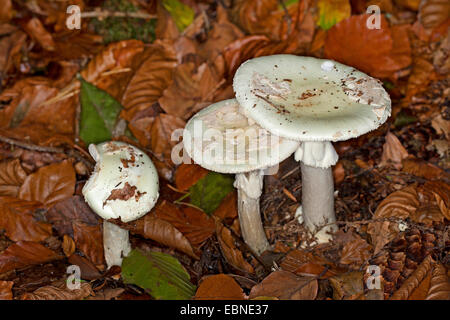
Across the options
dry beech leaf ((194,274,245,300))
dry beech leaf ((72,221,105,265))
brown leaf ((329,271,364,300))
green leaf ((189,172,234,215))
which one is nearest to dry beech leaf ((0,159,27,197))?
dry beech leaf ((72,221,105,265))

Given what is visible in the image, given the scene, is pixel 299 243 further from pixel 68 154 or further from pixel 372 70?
pixel 68 154

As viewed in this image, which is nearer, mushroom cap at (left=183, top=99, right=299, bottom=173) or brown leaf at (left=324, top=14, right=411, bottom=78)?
mushroom cap at (left=183, top=99, right=299, bottom=173)

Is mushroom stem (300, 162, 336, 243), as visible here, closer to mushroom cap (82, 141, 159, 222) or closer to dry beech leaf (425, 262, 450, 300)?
dry beech leaf (425, 262, 450, 300)

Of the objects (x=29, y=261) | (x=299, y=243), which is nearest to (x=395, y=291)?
(x=299, y=243)

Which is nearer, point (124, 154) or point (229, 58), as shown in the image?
point (124, 154)

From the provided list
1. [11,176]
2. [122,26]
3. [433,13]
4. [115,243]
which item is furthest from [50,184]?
[433,13]

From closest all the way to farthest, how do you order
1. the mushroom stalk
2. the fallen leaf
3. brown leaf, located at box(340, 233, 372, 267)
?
the mushroom stalk, brown leaf, located at box(340, 233, 372, 267), the fallen leaf

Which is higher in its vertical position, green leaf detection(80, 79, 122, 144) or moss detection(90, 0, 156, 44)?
moss detection(90, 0, 156, 44)
